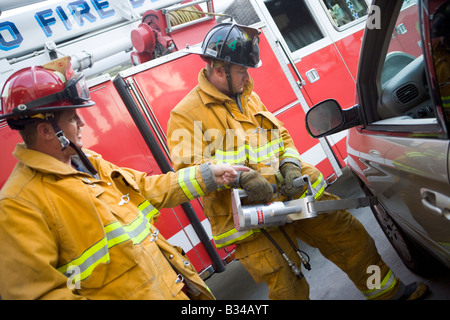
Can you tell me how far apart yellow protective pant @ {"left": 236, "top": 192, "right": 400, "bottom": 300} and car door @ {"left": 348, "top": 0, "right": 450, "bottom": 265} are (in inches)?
16.1

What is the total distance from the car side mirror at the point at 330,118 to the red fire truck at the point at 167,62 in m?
1.55

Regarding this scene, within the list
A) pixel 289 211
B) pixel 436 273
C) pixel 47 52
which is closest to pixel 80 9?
pixel 47 52

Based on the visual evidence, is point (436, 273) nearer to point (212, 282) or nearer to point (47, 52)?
point (212, 282)

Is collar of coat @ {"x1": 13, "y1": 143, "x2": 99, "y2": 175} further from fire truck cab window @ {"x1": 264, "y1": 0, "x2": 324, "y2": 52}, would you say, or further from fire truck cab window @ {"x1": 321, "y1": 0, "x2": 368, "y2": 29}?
fire truck cab window @ {"x1": 321, "y1": 0, "x2": 368, "y2": 29}

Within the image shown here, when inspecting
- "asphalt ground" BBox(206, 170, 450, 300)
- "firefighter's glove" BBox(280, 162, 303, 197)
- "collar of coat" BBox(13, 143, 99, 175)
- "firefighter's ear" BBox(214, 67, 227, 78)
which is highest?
"firefighter's ear" BBox(214, 67, 227, 78)

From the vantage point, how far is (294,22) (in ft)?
16.1

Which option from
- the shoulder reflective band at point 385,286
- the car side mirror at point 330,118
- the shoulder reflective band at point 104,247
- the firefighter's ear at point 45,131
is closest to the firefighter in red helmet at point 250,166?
the shoulder reflective band at point 385,286

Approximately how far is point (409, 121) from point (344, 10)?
3989 mm

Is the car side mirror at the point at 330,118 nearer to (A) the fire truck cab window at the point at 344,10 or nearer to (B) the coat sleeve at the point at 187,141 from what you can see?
(B) the coat sleeve at the point at 187,141

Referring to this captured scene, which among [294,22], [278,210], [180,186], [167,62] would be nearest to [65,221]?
[180,186]

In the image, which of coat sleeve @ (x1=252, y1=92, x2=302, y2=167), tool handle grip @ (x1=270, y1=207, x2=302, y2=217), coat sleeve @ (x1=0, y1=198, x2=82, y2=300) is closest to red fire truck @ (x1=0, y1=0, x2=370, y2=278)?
coat sleeve @ (x1=252, y1=92, x2=302, y2=167)

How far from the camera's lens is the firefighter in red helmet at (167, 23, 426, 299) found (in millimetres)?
2344

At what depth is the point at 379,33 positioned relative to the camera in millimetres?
1883

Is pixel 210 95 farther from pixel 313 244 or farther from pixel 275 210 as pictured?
pixel 313 244
